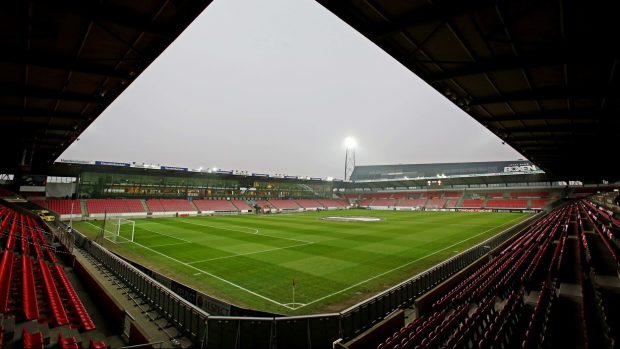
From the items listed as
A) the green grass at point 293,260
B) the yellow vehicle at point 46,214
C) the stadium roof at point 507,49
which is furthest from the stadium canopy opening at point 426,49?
the yellow vehicle at point 46,214

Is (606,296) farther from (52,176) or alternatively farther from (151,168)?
(52,176)

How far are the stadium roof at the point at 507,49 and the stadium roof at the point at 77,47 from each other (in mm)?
4190

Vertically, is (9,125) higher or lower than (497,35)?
lower

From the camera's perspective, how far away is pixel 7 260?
1049 centimetres

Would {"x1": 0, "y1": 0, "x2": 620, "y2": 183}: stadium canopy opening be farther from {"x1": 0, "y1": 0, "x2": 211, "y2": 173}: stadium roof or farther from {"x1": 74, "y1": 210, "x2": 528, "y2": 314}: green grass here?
{"x1": 74, "y1": 210, "x2": 528, "y2": 314}: green grass

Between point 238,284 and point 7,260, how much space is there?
8.56m

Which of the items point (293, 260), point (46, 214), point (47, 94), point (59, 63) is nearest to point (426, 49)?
point (59, 63)

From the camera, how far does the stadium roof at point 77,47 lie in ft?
21.2

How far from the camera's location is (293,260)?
62.1 feet

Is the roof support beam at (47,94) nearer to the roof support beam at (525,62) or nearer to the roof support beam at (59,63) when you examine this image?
the roof support beam at (59,63)

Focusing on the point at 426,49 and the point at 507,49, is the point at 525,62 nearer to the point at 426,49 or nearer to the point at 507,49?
the point at 507,49

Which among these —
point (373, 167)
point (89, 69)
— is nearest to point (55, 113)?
point (89, 69)

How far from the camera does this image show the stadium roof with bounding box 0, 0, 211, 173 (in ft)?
21.2

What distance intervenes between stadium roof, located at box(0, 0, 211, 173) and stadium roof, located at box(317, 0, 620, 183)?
4.19 metres
